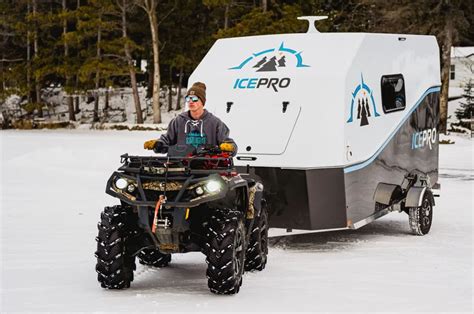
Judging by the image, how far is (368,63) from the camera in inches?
452

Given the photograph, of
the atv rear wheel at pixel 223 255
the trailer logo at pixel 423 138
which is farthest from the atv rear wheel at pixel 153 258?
the trailer logo at pixel 423 138

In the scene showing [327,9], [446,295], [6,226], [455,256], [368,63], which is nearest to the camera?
[446,295]

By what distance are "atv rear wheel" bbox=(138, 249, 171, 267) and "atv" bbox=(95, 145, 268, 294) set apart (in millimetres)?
1145

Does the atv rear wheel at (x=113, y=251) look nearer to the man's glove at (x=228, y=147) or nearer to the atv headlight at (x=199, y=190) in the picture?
the atv headlight at (x=199, y=190)

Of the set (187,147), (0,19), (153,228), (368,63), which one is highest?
(0,19)

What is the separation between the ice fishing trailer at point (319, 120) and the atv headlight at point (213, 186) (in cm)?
273

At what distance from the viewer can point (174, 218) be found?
8.15m

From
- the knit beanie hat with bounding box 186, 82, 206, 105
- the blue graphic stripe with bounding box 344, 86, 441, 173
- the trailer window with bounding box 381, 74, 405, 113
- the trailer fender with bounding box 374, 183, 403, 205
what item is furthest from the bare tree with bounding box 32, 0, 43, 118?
the knit beanie hat with bounding box 186, 82, 206, 105

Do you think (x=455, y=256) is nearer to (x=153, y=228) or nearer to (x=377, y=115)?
(x=377, y=115)

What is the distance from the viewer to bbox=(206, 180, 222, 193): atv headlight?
26.9ft

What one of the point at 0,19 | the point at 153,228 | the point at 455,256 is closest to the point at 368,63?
the point at 455,256

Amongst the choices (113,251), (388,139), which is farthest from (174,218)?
(388,139)

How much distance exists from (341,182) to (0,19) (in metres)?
40.4

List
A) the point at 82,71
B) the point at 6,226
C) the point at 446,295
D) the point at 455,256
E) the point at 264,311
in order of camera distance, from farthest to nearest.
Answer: the point at 82,71
the point at 6,226
the point at 455,256
the point at 446,295
the point at 264,311
